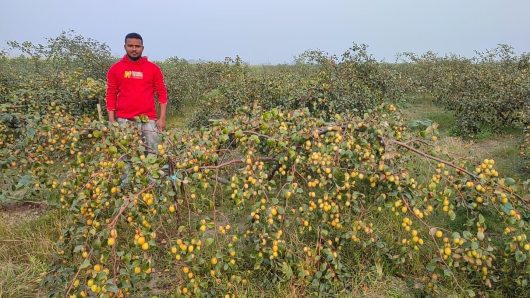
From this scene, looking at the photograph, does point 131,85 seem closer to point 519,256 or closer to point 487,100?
point 519,256

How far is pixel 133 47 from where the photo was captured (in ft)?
14.9

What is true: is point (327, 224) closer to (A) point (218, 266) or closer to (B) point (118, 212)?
(A) point (218, 266)

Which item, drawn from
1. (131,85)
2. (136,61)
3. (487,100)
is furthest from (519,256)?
(487,100)

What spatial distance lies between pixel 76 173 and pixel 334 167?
5.92ft

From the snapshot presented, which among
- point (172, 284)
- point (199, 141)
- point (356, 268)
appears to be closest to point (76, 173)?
point (199, 141)

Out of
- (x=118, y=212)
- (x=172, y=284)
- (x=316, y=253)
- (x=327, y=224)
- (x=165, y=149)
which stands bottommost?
(x=172, y=284)

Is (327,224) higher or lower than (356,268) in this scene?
higher

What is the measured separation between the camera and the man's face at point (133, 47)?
451 centimetres

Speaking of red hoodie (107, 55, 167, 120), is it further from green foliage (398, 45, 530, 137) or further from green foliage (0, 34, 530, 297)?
green foliage (398, 45, 530, 137)

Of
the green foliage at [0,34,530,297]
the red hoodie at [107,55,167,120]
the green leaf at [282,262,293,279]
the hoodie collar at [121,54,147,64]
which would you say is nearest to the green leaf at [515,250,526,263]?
the green foliage at [0,34,530,297]

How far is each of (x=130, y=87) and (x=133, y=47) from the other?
48cm

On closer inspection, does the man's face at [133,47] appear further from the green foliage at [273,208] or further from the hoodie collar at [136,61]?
the green foliage at [273,208]

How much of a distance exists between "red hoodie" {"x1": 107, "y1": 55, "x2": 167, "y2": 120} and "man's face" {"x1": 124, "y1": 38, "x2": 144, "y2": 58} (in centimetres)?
8

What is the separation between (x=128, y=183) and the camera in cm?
257
